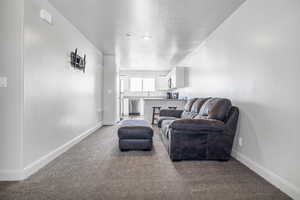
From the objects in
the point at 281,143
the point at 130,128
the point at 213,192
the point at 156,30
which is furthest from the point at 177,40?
the point at 213,192

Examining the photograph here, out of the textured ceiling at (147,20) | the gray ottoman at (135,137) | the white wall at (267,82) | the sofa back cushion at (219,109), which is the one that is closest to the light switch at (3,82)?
the textured ceiling at (147,20)

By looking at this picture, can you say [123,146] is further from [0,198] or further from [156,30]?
[156,30]

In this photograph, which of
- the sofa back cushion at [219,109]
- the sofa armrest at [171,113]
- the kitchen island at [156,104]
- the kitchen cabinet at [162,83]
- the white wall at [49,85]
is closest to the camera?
the white wall at [49,85]

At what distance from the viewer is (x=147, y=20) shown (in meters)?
3.20

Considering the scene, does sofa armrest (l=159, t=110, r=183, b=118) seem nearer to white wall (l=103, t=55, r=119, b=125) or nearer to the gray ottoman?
the gray ottoman

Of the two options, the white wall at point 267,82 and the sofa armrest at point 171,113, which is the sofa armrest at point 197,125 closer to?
the white wall at point 267,82

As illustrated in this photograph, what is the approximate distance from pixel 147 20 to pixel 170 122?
191 cm

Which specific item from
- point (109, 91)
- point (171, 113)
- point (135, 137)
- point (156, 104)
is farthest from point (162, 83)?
point (135, 137)

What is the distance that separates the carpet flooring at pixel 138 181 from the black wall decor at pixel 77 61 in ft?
5.99

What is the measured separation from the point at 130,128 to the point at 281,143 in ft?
6.97

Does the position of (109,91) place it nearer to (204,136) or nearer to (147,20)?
(147,20)

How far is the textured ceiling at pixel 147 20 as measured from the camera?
2.65 meters

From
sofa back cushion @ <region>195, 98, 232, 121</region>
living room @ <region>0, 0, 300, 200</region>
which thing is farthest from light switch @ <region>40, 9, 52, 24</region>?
sofa back cushion @ <region>195, 98, 232, 121</region>

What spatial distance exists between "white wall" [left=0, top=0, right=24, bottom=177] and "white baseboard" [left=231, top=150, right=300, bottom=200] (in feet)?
9.69
